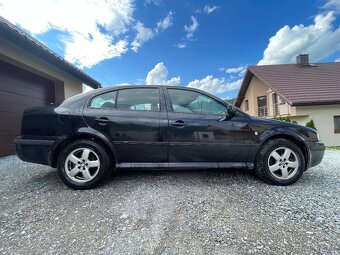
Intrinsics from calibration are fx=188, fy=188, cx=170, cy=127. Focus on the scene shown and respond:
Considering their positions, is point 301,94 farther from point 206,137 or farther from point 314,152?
point 206,137

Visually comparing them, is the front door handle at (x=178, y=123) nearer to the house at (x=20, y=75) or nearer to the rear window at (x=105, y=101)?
the rear window at (x=105, y=101)

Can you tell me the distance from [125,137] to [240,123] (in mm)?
1791

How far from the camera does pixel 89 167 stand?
8.98 feet

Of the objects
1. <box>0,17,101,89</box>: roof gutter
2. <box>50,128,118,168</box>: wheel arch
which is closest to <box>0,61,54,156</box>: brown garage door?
<box>0,17,101,89</box>: roof gutter

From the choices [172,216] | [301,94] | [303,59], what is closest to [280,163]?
[172,216]

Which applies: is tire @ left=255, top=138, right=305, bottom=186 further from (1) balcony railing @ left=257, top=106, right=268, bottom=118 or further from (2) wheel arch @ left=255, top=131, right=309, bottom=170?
(1) balcony railing @ left=257, top=106, right=268, bottom=118

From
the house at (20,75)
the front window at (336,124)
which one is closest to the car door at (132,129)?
the house at (20,75)

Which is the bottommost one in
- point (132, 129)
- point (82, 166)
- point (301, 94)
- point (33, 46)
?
point (82, 166)

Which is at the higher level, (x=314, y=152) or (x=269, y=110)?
(x=269, y=110)

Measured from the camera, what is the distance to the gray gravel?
164 cm

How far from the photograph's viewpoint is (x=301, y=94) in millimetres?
12773

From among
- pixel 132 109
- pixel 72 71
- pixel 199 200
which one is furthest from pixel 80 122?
pixel 72 71

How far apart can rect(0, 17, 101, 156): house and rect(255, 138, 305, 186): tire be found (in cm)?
574

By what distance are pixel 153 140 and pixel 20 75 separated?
5.15m
